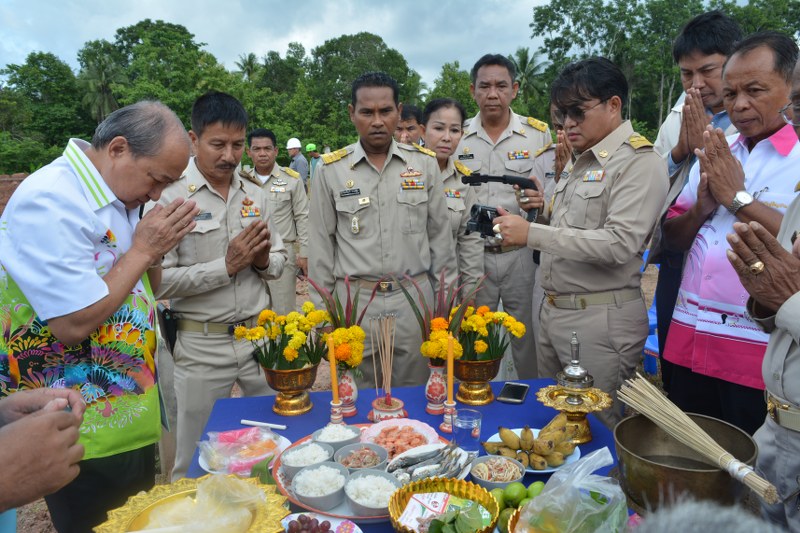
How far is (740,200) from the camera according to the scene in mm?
2258

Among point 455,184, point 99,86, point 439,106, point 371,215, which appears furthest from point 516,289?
point 99,86

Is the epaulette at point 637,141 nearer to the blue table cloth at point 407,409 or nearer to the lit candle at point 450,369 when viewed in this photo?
the blue table cloth at point 407,409

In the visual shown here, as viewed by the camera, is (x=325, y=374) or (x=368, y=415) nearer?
(x=368, y=415)

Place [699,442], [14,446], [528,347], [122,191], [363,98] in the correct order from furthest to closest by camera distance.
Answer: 1. [528,347]
2. [363,98]
3. [122,191]
4. [699,442]
5. [14,446]

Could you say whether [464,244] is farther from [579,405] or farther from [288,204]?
[288,204]

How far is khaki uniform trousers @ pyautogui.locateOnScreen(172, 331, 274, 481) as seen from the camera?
3.00 m

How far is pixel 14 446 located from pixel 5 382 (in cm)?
97

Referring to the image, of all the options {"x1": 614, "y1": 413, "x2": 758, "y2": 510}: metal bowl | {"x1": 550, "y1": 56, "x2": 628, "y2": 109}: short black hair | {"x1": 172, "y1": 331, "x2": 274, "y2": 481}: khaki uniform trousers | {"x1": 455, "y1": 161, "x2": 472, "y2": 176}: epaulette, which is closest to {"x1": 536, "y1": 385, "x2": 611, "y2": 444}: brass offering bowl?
{"x1": 614, "y1": 413, "x2": 758, "y2": 510}: metal bowl

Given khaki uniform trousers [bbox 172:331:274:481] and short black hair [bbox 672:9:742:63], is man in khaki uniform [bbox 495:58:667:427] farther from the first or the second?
khaki uniform trousers [bbox 172:331:274:481]

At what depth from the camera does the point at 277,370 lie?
2.32m

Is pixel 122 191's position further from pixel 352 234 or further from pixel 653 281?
pixel 653 281

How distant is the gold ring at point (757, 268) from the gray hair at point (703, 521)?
1.08 m

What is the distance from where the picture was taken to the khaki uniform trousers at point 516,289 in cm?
403

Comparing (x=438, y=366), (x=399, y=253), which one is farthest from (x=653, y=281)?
(x=438, y=366)
